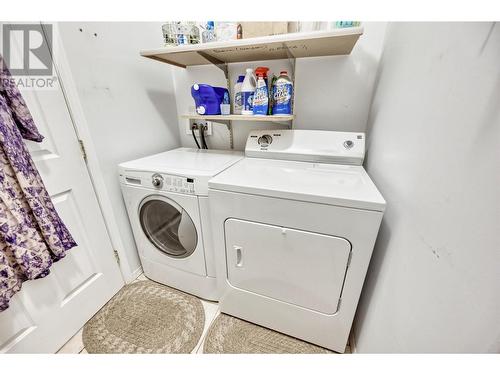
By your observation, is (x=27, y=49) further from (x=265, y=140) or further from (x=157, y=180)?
(x=265, y=140)

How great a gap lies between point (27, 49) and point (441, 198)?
5.93 ft

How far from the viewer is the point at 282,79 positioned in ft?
4.26

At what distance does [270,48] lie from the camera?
4.03ft

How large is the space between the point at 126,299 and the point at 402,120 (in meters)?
2.11

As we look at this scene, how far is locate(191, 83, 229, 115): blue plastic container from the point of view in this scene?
139 centimetres

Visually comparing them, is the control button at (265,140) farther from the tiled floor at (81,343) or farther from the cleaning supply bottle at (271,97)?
the tiled floor at (81,343)

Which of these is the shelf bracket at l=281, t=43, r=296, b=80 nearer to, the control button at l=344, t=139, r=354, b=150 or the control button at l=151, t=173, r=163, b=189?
the control button at l=344, t=139, r=354, b=150

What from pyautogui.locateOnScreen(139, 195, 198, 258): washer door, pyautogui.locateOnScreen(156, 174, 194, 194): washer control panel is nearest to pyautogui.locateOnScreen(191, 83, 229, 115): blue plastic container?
pyautogui.locateOnScreen(156, 174, 194, 194): washer control panel

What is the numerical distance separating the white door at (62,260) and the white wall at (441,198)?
173 cm

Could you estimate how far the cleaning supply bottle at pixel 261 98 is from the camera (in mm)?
1288

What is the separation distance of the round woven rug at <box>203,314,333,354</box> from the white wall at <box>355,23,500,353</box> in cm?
43
